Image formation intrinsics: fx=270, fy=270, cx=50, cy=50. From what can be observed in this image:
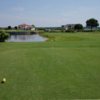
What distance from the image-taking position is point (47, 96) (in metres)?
6.25

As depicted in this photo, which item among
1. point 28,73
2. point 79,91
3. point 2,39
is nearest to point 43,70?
point 28,73

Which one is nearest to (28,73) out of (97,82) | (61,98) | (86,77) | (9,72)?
(9,72)

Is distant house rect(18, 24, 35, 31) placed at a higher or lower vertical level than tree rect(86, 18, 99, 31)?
lower

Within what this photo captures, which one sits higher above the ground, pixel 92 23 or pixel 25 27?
pixel 92 23

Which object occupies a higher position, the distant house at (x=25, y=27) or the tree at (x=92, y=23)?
the tree at (x=92, y=23)

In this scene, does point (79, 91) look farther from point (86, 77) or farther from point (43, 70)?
point (43, 70)

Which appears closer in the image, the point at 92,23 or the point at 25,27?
the point at 92,23

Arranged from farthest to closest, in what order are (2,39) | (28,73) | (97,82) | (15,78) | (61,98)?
(2,39) → (28,73) → (15,78) → (97,82) → (61,98)

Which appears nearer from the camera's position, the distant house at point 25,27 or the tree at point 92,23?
the tree at point 92,23

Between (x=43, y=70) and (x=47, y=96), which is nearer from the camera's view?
(x=47, y=96)

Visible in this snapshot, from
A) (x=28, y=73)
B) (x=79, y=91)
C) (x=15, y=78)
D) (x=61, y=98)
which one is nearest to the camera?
(x=61, y=98)

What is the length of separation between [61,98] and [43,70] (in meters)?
3.67

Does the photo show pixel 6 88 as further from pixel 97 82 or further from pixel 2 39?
pixel 2 39

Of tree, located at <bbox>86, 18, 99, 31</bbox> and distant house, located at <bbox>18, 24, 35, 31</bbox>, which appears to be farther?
distant house, located at <bbox>18, 24, 35, 31</bbox>
